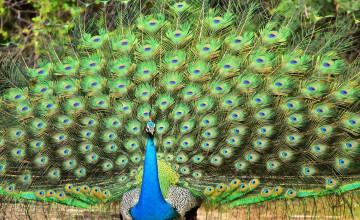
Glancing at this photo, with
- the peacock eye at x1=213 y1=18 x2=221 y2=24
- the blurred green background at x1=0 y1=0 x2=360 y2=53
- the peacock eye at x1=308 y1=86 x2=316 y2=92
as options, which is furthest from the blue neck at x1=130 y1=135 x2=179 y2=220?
the blurred green background at x1=0 y1=0 x2=360 y2=53

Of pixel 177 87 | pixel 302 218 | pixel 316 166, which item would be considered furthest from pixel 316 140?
pixel 177 87

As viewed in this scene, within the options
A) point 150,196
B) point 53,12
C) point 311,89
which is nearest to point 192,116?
point 150,196

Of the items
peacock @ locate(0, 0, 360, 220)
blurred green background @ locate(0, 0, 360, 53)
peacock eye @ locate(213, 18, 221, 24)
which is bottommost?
peacock @ locate(0, 0, 360, 220)

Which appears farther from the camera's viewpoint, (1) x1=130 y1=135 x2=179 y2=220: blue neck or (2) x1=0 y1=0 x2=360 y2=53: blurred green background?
(2) x1=0 y1=0 x2=360 y2=53: blurred green background

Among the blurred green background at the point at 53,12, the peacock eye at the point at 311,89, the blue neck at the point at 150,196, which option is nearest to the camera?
the blue neck at the point at 150,196

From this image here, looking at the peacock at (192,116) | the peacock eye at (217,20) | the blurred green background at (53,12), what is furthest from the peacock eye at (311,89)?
the peacock eye at (217,20)

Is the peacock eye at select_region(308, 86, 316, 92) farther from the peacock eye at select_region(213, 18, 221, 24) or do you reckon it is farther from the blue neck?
the blue neck

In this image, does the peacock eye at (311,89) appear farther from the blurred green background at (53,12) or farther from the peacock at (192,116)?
the blurred green background at (53,12)
